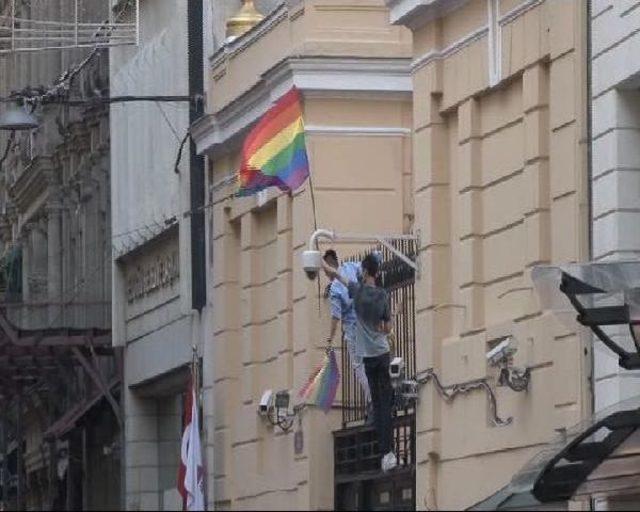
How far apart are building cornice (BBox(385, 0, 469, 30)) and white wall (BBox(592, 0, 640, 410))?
10.2 ft

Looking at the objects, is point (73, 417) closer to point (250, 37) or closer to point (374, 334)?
point (250, 37)

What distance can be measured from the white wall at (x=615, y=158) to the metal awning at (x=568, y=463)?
3.80 m

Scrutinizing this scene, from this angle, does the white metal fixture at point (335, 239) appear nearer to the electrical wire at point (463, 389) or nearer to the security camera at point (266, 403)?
the electrical wire at point (463, 389)

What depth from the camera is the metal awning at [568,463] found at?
14.3 m

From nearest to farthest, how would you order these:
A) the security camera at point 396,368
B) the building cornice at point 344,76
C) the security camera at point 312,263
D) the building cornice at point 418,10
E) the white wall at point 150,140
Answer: the building cornice at point 418,10
the security camera at point 396,368
the security camera at point 312,263
the building cornice at point 344,76
the white wall at point 150,140

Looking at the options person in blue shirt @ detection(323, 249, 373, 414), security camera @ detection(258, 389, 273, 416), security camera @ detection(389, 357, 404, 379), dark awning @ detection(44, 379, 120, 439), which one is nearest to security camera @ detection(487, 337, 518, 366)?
security camera @ detection(389, 357, 404, 379)

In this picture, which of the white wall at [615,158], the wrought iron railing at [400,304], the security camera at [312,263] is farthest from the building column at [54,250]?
the white wall at [615,158]

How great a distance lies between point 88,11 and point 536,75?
21271 mm

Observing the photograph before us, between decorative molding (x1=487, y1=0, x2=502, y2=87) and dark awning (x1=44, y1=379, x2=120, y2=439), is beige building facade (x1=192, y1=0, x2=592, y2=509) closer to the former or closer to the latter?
decorative molding (x1=487, y1=0, x2=502, y2=87)

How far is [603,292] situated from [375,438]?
10130 millimetres

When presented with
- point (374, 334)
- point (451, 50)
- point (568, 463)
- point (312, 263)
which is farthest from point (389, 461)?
point (568, 463)

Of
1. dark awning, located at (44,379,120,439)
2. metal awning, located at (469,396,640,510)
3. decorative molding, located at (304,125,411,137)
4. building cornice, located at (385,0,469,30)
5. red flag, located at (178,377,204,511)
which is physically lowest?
metal awning, located at (469,396,640,510)

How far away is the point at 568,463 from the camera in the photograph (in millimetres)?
15406

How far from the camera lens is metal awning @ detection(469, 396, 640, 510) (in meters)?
14.3
